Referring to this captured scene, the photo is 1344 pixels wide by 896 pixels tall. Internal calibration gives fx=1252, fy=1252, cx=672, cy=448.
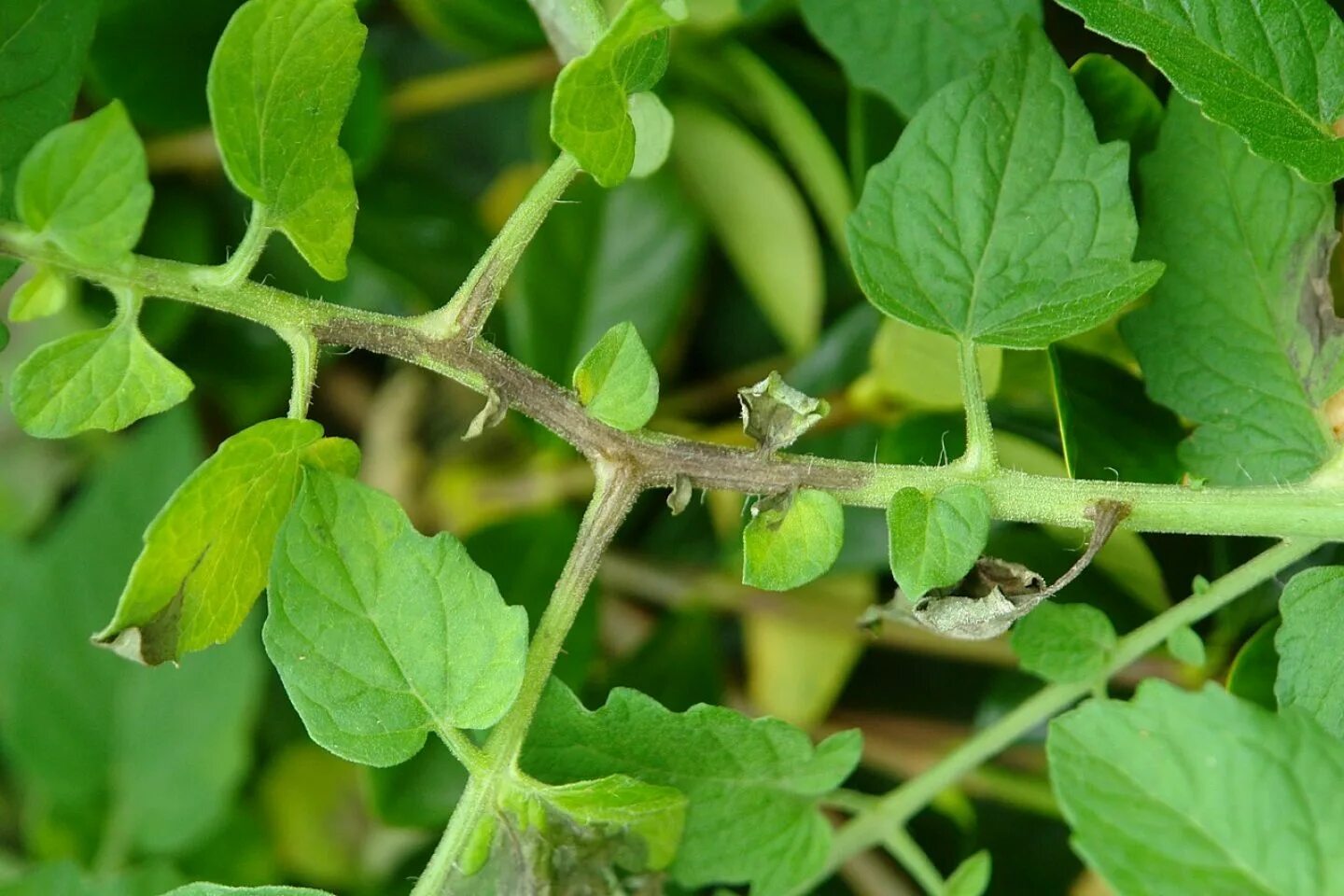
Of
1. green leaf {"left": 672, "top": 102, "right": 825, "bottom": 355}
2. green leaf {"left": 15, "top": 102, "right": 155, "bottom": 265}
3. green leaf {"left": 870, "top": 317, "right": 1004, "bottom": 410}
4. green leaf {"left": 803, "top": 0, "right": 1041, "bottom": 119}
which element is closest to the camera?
green leaf {"left": 15, "top": 102, "right": 155, "bottom": 265}

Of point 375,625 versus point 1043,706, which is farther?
point 1043,706

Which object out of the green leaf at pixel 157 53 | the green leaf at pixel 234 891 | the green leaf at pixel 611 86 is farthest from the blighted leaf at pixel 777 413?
the green leaf at pixel 157 53

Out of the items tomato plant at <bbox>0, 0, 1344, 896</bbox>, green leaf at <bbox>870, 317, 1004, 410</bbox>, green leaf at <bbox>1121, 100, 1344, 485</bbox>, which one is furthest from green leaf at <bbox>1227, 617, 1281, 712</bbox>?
green leaf at <bbox>870, 317, 1004, 410</bbox>

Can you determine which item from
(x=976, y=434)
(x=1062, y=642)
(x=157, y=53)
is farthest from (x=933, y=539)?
(x=157, y=53)

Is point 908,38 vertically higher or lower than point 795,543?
higher

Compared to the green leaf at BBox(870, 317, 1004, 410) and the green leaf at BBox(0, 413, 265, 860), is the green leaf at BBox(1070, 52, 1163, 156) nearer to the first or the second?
the green leaf at BBox(870, 317, 1004, 410)

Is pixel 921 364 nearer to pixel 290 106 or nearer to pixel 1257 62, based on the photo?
pixel 1257 62
